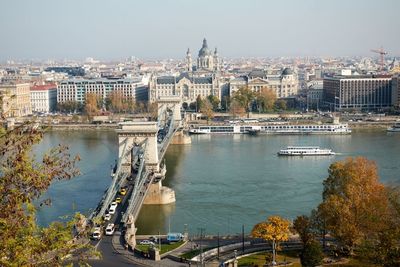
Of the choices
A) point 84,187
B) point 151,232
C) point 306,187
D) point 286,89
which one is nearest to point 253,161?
point 306,187

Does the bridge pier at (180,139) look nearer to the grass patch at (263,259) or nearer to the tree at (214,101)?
the tree at (214,101)

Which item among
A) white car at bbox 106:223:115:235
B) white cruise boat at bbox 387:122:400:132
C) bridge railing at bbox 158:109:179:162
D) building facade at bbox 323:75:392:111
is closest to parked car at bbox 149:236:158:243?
white car at bbox 106:223:115:235

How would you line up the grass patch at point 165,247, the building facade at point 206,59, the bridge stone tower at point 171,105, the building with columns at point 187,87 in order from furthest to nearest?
the building facade at point 206,59, the building with columns at point 187,87, the bridge stone tower at point 171,105, the grass patch at point 165,247

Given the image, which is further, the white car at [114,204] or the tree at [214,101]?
the tree at [214,101]

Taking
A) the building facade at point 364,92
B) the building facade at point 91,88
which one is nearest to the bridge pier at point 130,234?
the building facade at point 364,92

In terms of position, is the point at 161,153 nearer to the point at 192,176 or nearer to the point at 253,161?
the point at 192,176

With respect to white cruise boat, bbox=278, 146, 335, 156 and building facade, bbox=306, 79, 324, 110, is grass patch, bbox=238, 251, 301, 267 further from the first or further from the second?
building facade, bbox=306, 79, 324, 110

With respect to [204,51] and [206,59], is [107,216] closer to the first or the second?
[206,59]
